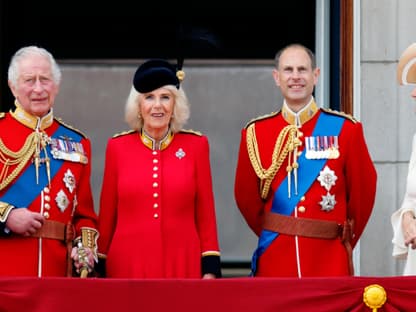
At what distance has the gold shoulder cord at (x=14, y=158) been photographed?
6.55m

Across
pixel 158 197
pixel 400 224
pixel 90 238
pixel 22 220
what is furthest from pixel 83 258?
pixel 400 224

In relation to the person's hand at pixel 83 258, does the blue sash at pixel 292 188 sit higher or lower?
higher

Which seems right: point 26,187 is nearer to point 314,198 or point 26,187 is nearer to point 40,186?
point 40,186

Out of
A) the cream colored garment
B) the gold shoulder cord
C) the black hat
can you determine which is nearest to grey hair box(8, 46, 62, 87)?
the gold shoulder cord

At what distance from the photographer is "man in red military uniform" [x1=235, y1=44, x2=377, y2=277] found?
6.72 metres

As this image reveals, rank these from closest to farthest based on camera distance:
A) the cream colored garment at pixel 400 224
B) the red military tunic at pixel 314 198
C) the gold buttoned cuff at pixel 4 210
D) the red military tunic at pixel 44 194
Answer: the gold buttoned cuff at pixel 4 210
the red military tunic at pixel 44 194
the cream colored garment at pixel 400 224
the red military tunic at pixel 314 198

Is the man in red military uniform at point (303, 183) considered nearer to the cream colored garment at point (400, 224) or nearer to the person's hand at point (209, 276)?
the cream colored garment at point (400, 224)

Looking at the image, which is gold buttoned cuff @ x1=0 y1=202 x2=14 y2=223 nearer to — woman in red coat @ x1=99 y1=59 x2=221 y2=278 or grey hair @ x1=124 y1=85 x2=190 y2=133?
woman in red coat @ x1=99 y1=59 x2=221 y2=278

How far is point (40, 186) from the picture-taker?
6602 mm

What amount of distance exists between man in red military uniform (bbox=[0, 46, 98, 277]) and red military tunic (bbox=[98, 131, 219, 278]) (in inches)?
4.8

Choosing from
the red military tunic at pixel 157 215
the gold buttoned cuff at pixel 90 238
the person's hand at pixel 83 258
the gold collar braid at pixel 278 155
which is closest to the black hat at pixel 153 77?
the red military tunic at pixel 157 215

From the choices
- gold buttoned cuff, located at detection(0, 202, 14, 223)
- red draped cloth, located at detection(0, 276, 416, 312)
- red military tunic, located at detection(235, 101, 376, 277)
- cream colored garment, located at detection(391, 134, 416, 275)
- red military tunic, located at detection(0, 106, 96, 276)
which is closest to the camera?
red draped cloth, located at detection(0, 276, 416, 312)

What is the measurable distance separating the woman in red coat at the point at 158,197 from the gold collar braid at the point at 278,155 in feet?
0.83

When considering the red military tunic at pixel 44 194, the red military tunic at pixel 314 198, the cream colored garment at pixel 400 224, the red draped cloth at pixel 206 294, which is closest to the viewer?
the red draped cloth at pixel 206 294
